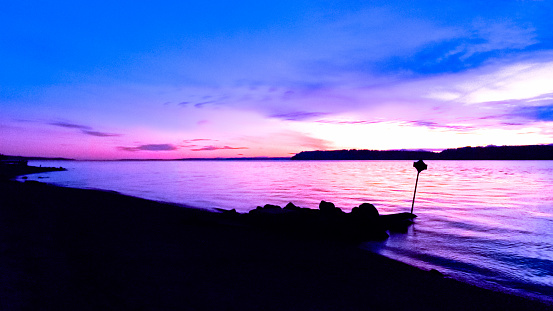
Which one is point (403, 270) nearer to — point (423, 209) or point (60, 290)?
point (60, 290)

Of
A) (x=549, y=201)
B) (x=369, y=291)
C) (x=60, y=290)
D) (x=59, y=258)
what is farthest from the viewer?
(x=549, y=201)

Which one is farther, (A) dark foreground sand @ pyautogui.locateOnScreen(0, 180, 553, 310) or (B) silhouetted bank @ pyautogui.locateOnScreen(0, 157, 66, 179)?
(B) silhouetted bank @ pyautogui.locateOnScreen(0, 157, 66, 179)

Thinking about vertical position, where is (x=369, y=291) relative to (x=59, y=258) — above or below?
below

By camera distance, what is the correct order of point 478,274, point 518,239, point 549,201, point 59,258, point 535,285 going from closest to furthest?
point 59,258
point 535,285
point 478,274
point 518,239
point 549,201

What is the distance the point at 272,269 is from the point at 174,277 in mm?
2396

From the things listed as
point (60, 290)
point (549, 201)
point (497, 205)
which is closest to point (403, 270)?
point (60, 290)

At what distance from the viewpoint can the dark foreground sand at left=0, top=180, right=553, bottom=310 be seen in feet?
18.2

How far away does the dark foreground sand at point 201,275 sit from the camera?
18.2 feet

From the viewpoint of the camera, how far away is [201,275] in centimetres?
691

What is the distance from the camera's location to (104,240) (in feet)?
31.0

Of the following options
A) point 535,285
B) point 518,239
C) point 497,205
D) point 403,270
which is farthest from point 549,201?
point 403,270

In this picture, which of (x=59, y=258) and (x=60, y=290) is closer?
(x=60, y=290)

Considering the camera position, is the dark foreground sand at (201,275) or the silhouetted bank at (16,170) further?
the silhouetted bank at (16,170)

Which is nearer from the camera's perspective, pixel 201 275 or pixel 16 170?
pixel 201 275
